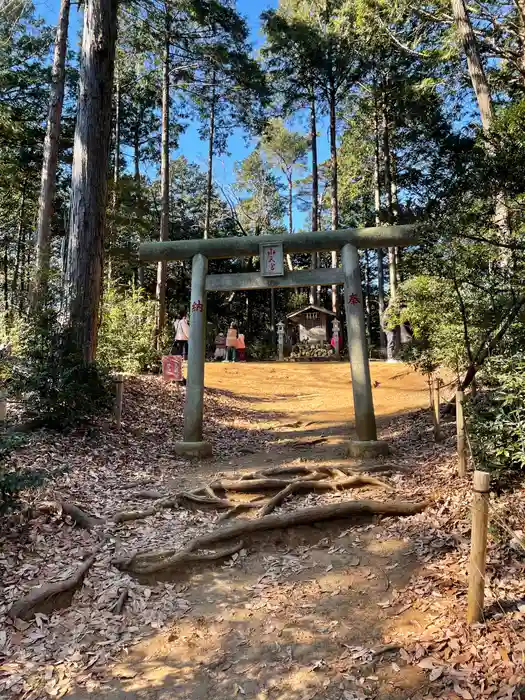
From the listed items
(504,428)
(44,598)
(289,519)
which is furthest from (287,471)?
(44,598)

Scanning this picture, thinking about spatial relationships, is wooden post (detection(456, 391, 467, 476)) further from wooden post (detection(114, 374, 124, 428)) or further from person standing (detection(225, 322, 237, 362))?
person standing (detection(225, 322, 237, 362))

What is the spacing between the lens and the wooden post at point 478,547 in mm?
2639

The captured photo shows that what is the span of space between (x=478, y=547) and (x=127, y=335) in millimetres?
10412

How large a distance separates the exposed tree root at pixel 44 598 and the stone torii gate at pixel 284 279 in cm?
344

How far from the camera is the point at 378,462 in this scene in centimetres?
602

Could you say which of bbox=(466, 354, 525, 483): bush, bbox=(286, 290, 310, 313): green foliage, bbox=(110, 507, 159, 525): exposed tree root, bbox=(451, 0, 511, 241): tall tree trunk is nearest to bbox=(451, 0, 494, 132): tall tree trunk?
bbox=(451, 0, 511, 241): tall tree trunk

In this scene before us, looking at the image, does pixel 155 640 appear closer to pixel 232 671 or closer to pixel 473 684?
pixel 232 671

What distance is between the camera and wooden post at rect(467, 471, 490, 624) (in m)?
Answer: 2.64

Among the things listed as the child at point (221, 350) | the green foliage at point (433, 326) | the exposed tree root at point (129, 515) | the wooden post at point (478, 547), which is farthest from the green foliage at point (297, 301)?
the wooden post at point (478, 547)

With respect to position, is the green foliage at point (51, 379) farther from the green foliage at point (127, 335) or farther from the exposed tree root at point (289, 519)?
the green foliage at point (127, 335)

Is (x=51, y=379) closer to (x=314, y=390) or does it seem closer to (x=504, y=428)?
(x=504, y=428)

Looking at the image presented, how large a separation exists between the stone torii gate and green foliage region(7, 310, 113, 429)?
143cm

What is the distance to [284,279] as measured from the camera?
23.8ft

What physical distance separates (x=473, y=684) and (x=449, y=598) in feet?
2.32
